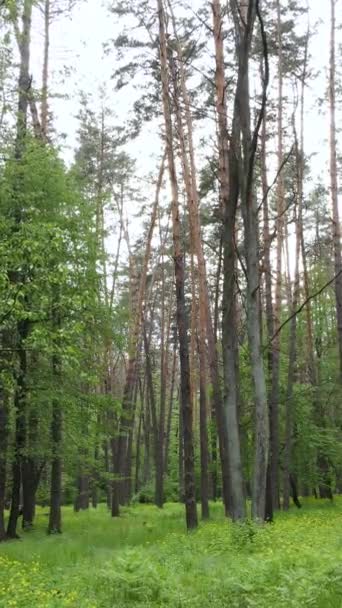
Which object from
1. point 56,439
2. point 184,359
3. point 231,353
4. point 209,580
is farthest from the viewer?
point 56,439

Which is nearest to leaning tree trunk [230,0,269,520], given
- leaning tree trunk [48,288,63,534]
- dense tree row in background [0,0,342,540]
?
dense tree row in background [0,0,342,540]

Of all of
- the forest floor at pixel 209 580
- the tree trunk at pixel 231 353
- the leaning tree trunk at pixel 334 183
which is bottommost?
the forest floor at pixel 209 580

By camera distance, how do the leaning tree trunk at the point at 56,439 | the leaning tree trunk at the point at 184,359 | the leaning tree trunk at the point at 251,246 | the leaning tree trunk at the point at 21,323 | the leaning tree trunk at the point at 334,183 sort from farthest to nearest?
the leaning tree trunk at the point at 334,183
the leaning tree trunk at the point at 184,359
the leaning tree trunk at the point at 56,439
the leaning tree trunk at the point at 21,323
the leaning tree trunk at the point at 251,246

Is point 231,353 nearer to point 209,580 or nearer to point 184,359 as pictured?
point 184,359

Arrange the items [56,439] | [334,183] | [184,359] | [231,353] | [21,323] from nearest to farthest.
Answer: [231,353], [21,323], [184,359], [56,439], [334,183]

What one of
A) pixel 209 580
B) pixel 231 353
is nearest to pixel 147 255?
pixel 231 353

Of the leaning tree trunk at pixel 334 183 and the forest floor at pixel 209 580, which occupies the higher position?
the leaning tree trunk at pixel 334 183

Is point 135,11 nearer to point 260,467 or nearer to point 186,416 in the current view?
point 186,416

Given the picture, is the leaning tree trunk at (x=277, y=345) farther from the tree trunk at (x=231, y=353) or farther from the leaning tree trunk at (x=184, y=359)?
the tree trunk at (x=231, y=353)

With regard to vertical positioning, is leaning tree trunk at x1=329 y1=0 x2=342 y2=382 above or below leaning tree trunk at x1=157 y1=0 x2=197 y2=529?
above

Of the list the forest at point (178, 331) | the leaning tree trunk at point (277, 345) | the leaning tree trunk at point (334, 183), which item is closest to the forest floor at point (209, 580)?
the forest at point (178, 331)

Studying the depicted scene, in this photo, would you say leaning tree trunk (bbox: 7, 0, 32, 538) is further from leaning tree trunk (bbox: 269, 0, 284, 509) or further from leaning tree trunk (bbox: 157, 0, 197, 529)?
leaning tree trunk (bbox: 269, 0, 284, 509)

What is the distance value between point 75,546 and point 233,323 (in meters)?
6.09

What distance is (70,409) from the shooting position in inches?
570
